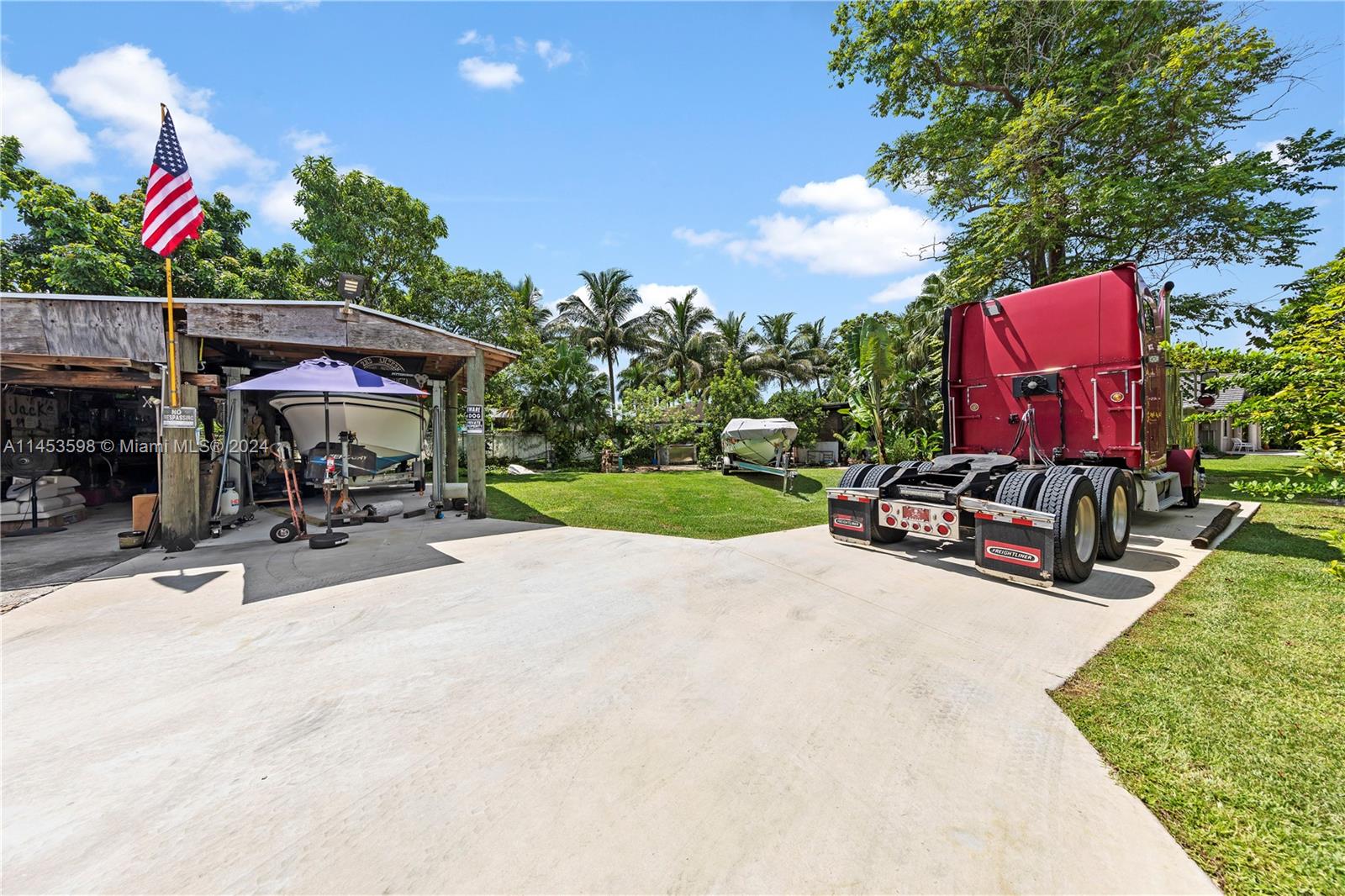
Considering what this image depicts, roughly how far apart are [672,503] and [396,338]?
5.85 meters

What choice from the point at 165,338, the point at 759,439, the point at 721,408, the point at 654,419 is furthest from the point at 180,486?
the point at 721,408

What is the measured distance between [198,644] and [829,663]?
4.39 metres

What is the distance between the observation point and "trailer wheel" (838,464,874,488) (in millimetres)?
6719

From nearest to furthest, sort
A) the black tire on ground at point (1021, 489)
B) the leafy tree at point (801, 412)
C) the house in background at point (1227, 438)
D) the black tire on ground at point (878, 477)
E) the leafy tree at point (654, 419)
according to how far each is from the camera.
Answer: the black tire on ground at point (1021, 489)
the black tire on ground at point (878, 477)
the leafy tree at point (654, 419)
the leafy tree at point (801, 412)
the house in background at point (1227, 438)

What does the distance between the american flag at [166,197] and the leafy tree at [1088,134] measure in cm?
1636

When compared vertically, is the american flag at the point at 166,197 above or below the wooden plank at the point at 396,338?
above

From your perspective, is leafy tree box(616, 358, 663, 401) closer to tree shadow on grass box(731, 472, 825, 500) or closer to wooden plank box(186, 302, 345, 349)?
tree shadow on grass box(731, 472, 825, 500)

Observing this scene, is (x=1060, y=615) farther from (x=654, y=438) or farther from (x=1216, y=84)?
(x=654, y=438)

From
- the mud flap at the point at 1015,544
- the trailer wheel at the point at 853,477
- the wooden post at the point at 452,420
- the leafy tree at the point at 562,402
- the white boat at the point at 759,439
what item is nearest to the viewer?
the mud flap at the point at 1015,544

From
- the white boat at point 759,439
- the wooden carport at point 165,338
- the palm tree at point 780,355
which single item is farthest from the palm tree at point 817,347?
the wooden carport at point 165,338

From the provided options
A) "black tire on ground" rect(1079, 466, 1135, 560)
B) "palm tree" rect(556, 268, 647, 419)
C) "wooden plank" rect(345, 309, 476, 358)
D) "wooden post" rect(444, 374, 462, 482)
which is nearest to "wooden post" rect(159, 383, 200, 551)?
"wooden plank" rect(345, 309, 476, 358)

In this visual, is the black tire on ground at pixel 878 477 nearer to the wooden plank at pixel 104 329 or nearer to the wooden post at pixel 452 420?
the wooden plank at pixel 104 329

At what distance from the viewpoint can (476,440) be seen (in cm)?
884

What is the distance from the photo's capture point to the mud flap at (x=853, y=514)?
20.2ft
